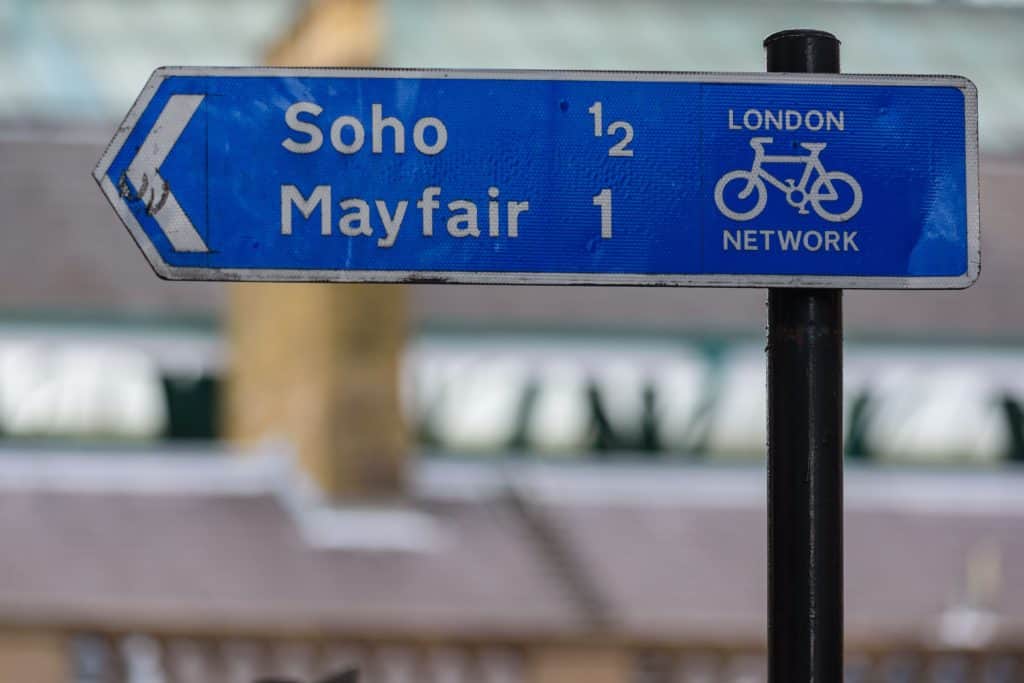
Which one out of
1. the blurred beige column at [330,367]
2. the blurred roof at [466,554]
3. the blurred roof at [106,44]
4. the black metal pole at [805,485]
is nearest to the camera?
the black metal pole at [805,485]

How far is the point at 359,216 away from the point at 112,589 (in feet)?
33.2

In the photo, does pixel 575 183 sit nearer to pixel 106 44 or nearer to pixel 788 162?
pixel 788 162

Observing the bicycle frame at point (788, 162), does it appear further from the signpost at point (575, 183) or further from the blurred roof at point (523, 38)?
the blurred roof at point (523, 38)

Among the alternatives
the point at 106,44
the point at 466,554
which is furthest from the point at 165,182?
the point at 106,44

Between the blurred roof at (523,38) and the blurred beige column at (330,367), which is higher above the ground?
the blurred roof at (523,38)

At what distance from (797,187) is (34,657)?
1038cm

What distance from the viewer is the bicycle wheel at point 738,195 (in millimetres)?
2699

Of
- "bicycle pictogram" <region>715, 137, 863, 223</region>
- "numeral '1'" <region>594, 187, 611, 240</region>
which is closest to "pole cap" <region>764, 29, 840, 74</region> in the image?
"bicycle pictogram" <region>715, 137, 863, 223</region>

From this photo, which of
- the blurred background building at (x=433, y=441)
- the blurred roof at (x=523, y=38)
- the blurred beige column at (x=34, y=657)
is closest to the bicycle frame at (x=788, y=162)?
the blurred background building at (x=433, y=441)

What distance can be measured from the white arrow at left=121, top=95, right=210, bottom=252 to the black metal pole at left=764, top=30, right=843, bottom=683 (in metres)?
0.91

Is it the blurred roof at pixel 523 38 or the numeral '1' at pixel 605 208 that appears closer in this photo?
the numeral '1' at pixel 605 208

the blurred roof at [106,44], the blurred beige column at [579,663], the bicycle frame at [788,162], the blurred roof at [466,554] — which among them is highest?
the blurred roof at [106,44]

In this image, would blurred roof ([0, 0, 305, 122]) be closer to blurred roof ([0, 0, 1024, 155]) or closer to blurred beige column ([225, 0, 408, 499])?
blurred roof ([0, 0, 1024, 155])

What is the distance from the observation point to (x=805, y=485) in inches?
104
